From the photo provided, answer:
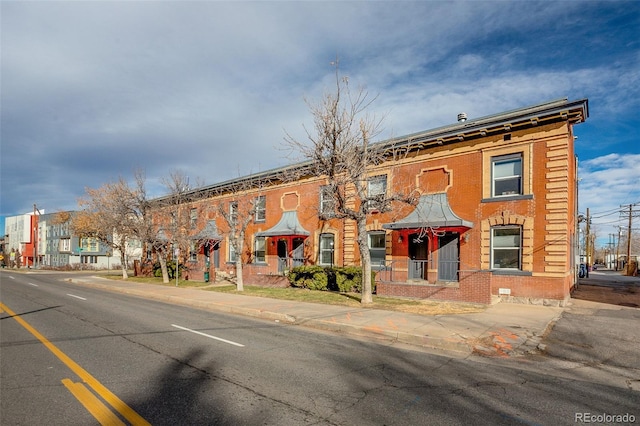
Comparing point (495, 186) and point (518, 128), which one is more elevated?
point (518, 128)

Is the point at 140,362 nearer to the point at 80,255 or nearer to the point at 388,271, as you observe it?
the point at 388,271

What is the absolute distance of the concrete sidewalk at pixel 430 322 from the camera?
8.37 m

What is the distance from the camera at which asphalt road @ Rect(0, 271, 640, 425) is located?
15.1 ft

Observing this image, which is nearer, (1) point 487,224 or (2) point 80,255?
(1) point 487,224

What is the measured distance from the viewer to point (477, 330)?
950cm

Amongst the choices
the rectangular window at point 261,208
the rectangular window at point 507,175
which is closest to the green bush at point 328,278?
the rectangular window at point 261,208

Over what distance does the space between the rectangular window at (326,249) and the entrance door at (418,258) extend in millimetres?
5309

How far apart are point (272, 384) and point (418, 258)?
13.9 meters

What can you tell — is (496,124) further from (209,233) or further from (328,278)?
(209,233)

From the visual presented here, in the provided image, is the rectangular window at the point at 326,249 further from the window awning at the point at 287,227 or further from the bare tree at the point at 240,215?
the bare tree at the point at 240,215

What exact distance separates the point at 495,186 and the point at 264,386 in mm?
14143

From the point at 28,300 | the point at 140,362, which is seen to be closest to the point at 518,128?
the point at 140,362

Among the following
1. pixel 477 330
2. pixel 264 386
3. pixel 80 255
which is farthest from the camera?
pixel 80 255

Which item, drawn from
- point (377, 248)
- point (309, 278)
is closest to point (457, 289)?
point (377, 248)
